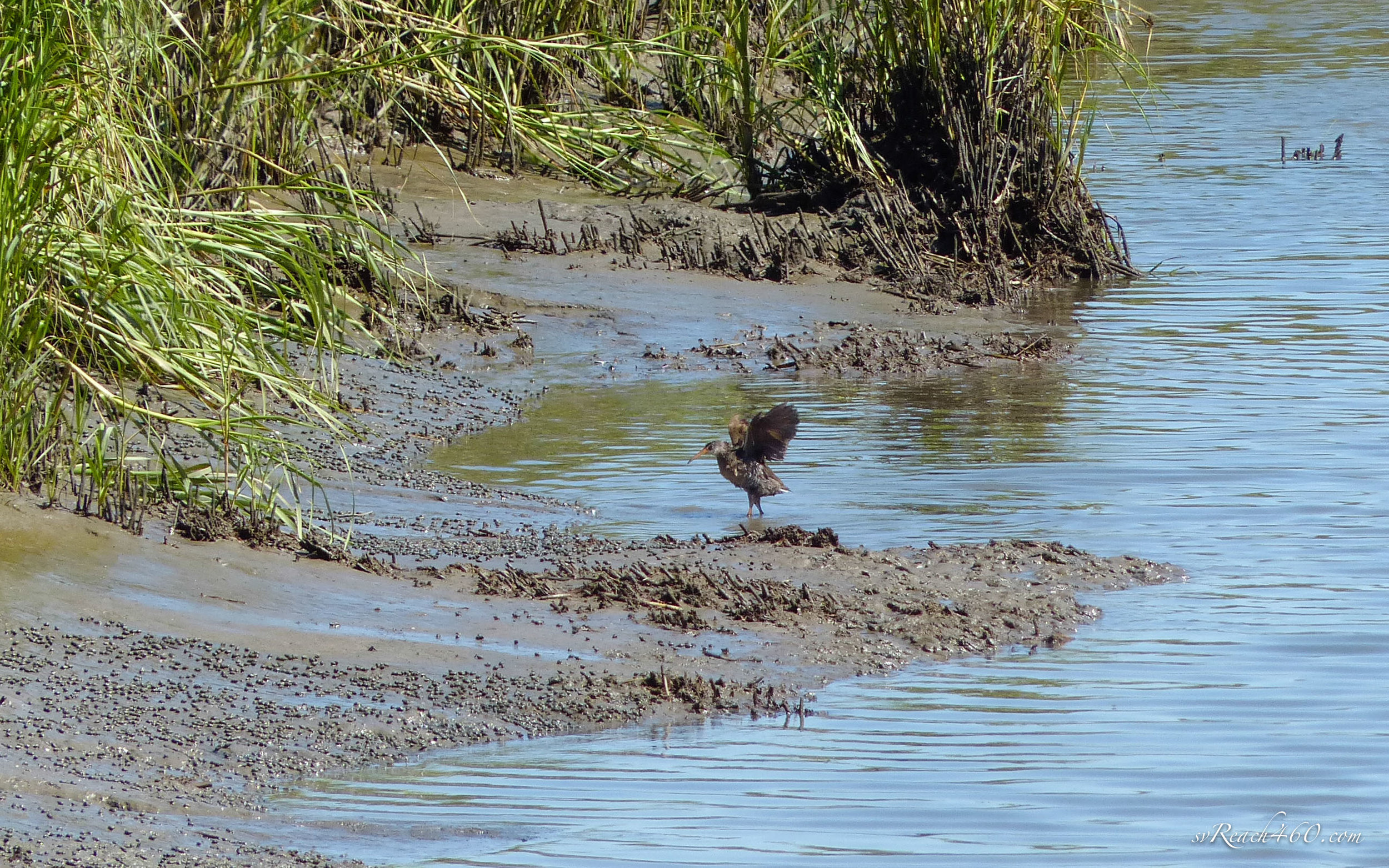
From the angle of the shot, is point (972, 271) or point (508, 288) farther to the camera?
point (972, 271)

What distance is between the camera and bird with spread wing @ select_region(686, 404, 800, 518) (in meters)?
7.25

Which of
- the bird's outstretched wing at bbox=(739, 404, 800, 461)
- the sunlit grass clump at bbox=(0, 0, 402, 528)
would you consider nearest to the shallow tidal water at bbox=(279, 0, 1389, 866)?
the bird's outstretched wing at bbox=(739, 404, 800, 461)

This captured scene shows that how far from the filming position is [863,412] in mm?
9148

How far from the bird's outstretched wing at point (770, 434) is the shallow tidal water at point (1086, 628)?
253 mm

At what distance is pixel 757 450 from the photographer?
24.1 ft

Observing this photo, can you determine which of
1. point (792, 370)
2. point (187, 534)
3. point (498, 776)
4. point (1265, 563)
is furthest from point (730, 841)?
point (792, 370)

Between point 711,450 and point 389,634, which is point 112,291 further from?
point 711,450

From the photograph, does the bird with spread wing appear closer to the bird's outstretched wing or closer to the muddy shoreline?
the bird's outstretched wing

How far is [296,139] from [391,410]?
1.91 m

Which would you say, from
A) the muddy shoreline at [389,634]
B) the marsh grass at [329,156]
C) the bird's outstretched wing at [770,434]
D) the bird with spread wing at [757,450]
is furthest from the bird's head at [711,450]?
the marsh grass at [329,156]

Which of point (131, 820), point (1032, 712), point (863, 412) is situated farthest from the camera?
point (863, 412)

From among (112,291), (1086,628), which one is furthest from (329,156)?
(1086,628)

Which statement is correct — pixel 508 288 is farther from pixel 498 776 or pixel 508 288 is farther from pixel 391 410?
pixel 498 776

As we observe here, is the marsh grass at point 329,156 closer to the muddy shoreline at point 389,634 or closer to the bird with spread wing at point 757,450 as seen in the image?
the muddy shoreline at point 389,634
